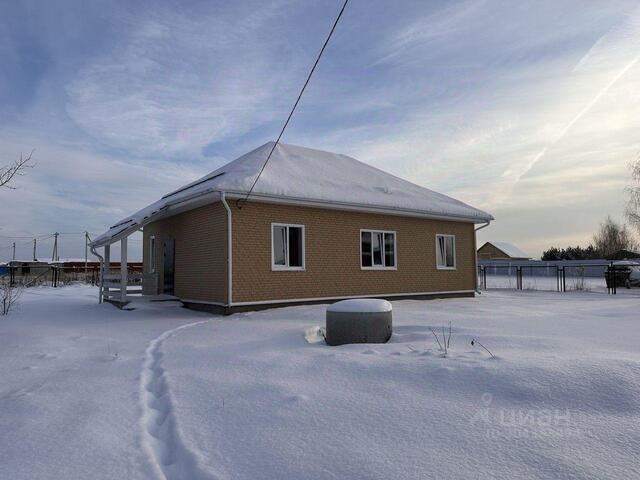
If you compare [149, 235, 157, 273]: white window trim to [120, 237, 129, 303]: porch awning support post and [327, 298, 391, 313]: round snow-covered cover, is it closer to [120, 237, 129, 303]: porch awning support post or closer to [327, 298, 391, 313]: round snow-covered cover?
[120, 237, 129, 303]: porch awning support post

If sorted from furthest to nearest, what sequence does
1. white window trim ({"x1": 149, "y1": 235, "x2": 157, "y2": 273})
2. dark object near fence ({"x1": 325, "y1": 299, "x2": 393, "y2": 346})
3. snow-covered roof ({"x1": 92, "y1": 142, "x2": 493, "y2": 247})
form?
white window trim ({"x1": 149, "y1": 235, "x2": 157, "y2": 273}), snow-covered roof ({"x1": 92, "y1": 142, "x2": 493, "y2": 247}), dark object near fence ({"x1": 325, "y1": 299, "x2": 393, "y2": 346})

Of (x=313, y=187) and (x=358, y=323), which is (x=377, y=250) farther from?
(x=358, y=323)

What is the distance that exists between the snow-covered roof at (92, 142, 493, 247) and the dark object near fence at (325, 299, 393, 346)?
532cm

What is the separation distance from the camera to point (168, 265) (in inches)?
597

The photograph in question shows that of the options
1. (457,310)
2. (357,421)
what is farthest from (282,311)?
(357,421)

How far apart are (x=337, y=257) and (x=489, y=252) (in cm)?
5874

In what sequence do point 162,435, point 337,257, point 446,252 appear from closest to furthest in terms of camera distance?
point 162,435 → point 337,257 → point 446,252

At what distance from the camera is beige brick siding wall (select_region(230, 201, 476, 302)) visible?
1216 cm

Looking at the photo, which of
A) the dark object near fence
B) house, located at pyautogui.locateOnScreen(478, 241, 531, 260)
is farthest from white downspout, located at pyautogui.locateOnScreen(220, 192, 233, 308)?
house, located at pyautogui.locateOnScreen(478, 241, 531, 260)

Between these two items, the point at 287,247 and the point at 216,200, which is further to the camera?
the point at 287,247

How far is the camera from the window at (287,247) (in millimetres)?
12758

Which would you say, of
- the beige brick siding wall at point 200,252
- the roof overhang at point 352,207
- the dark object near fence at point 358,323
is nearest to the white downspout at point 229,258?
the beige brick siding wall at point 200,252

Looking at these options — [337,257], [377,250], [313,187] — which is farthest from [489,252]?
[313,187]

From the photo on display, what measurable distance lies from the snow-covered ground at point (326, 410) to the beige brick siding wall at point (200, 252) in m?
4.95
